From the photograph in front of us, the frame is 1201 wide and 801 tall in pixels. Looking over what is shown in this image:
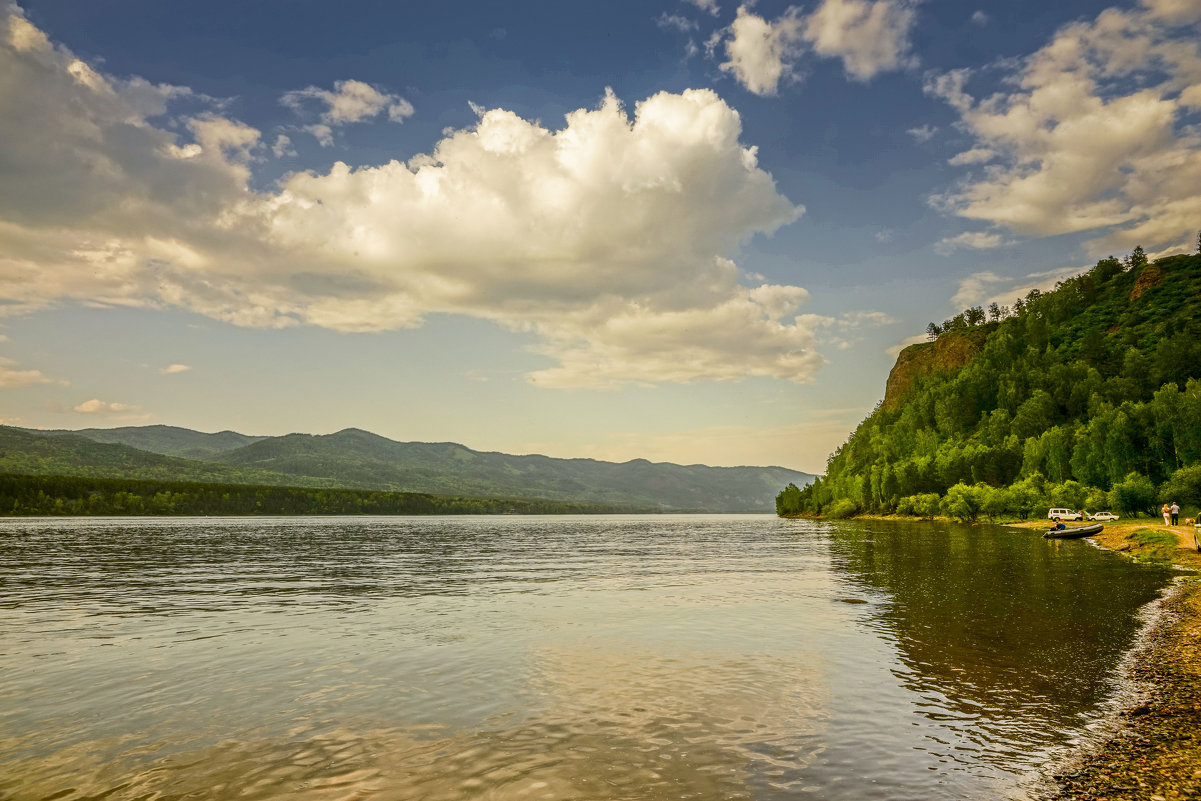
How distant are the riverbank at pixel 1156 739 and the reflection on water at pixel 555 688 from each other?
0.97m

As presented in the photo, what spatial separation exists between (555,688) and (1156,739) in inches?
619

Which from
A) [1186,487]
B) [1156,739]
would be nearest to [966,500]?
[1186,487]

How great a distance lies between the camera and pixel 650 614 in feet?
119

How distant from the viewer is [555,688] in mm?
21250

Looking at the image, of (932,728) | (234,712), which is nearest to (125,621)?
(234,712)

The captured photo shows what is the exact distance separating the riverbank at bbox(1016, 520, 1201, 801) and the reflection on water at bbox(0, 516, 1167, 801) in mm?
971

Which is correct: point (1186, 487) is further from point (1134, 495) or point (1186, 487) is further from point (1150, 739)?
Result: point (1150, 739)

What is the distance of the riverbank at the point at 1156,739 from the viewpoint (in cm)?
1231

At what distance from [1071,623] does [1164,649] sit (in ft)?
19.6

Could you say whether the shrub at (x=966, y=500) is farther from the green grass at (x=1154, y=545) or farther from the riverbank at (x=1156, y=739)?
the riverbank at (x=1156, y=739)

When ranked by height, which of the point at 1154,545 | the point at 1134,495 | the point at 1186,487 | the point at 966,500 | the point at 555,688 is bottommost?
the point at 555,688

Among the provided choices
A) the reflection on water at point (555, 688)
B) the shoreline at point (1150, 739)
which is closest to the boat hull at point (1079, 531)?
the reflection on water at point (555, 688)

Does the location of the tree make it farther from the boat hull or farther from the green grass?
the green grass

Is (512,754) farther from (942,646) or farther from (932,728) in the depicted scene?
(942,646)
